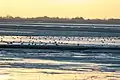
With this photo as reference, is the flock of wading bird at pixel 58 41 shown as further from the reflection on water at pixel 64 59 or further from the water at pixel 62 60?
the reflection on water at pixel 64 59

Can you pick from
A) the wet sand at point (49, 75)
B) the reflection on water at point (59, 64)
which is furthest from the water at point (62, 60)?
the wet sand at point (49, 75)

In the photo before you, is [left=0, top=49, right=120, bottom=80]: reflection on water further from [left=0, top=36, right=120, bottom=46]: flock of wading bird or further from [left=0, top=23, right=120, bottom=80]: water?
[left=0, top=36, right=120, bottom=46]: flock of wading bird

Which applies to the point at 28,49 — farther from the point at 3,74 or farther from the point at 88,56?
the point at 3,74

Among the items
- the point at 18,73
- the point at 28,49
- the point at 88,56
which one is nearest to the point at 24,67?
the point at 18,73

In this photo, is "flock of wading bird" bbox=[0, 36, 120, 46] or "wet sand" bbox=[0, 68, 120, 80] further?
"flock of wading bird" bbox=[0, 36, 120, 46]

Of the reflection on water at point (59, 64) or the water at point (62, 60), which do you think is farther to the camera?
the water at point (62, 60)

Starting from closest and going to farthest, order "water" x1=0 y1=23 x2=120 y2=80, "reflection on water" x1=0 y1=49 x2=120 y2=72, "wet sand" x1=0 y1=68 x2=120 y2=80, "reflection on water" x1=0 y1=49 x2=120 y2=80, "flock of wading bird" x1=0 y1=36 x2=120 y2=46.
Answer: "wet sand" x1=0 y1=68 x2=120 y2=80 → "reflection on water" x1=0 y1=49 x2=120 y2=80 → "water" x1=0 y1=23 x2=120 y2=80 → "reflection on water" x1=0 y1=49 x2=120 y2=72 → "flock of wading bird" x1=0 y1=36 x2=120 y2=46

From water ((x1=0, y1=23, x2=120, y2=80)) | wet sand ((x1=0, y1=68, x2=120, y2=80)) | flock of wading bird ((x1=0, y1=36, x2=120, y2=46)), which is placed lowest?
wet sand ((x1=0, y1=68, x2=120, y2=80))

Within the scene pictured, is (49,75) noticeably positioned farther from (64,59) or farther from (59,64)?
(64,59)

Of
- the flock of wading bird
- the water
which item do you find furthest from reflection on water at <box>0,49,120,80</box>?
the flock of wading bird

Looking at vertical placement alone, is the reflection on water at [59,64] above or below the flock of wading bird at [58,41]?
below

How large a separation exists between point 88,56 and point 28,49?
7.41 metres

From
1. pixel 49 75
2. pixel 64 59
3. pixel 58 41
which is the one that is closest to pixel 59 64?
pixel 64 59

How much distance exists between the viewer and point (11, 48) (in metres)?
43.0
